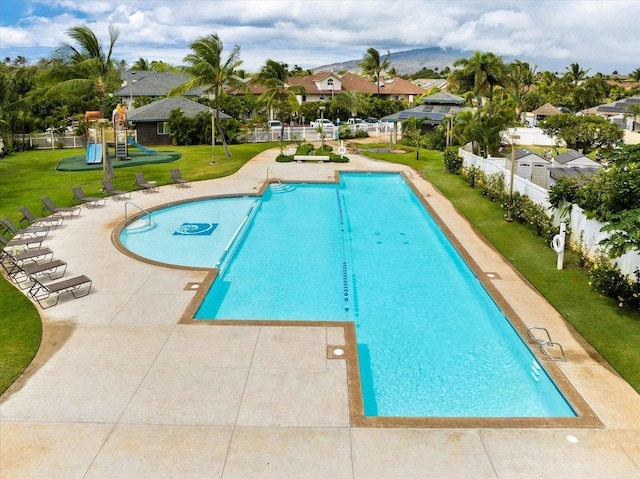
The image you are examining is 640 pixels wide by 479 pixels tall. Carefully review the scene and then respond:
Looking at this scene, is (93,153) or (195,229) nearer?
(195,229)

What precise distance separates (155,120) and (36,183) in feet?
47.5

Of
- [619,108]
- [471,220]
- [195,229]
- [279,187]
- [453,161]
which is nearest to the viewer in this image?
[195,229]

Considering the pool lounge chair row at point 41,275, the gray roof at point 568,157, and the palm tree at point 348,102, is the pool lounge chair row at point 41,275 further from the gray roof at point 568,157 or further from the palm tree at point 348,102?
the palm tree at point 348,102

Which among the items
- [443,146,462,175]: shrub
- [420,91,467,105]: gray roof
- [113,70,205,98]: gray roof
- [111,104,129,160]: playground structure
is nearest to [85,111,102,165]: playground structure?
[111,104,129,160]: playground structure

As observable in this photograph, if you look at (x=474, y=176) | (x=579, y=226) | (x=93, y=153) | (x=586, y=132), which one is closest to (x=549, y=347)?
(x=579, y=226)

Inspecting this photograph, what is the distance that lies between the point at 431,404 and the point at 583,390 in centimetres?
235

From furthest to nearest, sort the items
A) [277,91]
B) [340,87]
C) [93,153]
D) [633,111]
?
[340,87] < [633,111] < [277,91] < [93,153]

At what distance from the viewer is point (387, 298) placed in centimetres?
1231

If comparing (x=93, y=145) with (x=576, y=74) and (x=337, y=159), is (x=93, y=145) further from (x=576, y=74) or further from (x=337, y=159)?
(x=576, y=74)

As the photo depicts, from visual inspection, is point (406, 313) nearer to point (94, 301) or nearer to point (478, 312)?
point (478, 312)

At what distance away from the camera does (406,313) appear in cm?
1154

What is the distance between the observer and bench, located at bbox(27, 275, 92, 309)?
34.9ft

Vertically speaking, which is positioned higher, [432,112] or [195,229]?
[432,112]

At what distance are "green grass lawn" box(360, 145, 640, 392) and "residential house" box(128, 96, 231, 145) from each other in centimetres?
2411
